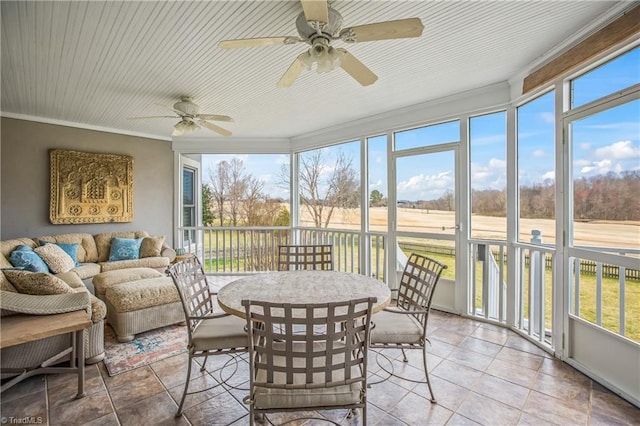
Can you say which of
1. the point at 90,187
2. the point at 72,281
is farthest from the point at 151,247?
the point at 72,281

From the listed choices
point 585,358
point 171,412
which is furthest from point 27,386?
point 585,358

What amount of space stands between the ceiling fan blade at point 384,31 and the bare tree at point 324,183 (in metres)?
3.06

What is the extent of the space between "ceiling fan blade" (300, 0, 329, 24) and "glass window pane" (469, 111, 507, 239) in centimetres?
267

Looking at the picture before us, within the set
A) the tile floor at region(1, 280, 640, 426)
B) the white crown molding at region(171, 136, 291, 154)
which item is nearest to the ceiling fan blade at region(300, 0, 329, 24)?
the tile floor at region(1, 280, 640, 426)

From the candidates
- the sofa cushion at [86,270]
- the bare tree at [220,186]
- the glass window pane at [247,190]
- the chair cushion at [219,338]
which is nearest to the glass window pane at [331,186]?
the glass window pane at [247,190]

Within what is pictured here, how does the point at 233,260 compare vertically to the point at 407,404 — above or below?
above

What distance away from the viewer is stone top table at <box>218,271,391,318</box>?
6.19 ft

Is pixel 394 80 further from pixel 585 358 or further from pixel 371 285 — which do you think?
pixel 585 358

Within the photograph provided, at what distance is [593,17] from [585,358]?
2.63 meters

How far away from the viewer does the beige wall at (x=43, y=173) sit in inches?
167

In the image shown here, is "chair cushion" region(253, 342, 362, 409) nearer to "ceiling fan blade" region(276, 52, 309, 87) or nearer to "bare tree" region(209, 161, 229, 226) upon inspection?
"ceiling fan blade" region(276, 52, 309, 87)

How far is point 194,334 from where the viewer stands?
200 centimetres

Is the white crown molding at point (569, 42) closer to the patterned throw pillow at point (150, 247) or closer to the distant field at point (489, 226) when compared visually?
the distant field at point (489, 226)

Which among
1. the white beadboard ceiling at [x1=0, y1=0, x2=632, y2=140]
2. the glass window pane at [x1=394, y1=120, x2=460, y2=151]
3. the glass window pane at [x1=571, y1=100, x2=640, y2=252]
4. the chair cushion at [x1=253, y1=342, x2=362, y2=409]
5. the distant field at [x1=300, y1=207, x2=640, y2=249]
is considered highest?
the white beadboard ceiling at [x1=0, y1=0, x2=632, y2=140]
